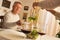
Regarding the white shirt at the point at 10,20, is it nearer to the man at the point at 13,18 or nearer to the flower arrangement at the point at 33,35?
the man at the point at 13,18

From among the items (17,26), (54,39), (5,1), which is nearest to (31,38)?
(17,26)

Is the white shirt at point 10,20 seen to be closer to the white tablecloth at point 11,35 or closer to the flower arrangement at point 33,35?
the white tablecloth at point 11,35

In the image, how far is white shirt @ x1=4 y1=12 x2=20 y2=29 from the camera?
1.53 meters

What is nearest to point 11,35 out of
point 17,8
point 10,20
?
point 10,20

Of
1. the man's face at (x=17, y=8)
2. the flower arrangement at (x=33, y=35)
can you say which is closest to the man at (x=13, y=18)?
the man's face at (x=17, y=8)

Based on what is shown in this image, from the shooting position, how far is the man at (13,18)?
1.54 meters

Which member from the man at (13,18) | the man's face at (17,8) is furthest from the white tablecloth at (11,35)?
the man's face at (17,8)

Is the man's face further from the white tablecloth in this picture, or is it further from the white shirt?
the white tablecloth

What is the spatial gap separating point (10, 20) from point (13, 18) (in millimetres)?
33

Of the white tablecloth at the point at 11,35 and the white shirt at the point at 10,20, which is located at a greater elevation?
the white shirt at the point at 10,20

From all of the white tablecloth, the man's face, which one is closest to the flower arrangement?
the white tablecloth

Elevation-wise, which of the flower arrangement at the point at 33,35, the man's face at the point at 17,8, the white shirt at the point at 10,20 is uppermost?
the man's face at the point at 17,8

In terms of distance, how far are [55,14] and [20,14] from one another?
32 centimetres

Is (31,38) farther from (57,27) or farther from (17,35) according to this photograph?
(57,27)
